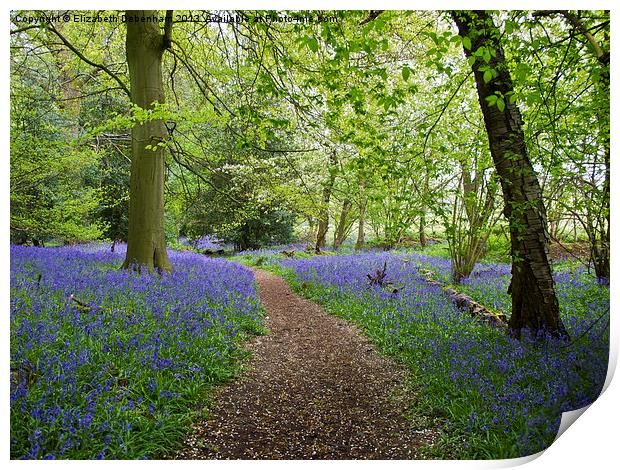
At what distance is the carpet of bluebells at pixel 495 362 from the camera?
2.58 metres

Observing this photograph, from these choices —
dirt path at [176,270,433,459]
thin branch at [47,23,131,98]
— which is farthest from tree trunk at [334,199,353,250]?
thin branch at [47,23,131,98]

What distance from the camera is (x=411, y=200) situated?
3391 mm

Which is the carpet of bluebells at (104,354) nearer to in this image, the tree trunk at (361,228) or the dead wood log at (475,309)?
the tree trunk at (361,228)

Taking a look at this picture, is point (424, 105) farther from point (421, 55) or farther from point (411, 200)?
point (411, 200)

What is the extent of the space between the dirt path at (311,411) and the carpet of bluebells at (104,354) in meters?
0.21

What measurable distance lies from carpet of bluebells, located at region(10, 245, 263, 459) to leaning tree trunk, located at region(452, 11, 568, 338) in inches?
104

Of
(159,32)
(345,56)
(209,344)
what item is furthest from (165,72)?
(209,344)

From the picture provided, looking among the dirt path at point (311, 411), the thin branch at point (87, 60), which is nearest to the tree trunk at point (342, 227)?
the dirt path at point (311, 411)

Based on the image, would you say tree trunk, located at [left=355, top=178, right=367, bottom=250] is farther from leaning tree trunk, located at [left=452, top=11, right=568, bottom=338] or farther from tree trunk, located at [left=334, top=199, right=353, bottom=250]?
leaning tree trunk, located at [left=452, top=11, right=568, bottom=338]

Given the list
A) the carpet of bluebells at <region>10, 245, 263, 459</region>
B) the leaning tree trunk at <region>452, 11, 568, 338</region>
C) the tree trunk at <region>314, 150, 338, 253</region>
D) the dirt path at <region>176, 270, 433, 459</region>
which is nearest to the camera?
the carpet of bluebells at <region>10, 245, 263, 459</region>

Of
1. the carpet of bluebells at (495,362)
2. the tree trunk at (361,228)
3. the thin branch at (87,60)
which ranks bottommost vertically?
the carpet of bluebells at (495,362)

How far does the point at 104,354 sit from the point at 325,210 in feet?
16.2

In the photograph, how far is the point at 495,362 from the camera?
10.4 feet

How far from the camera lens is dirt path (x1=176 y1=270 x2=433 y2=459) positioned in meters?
2.56
